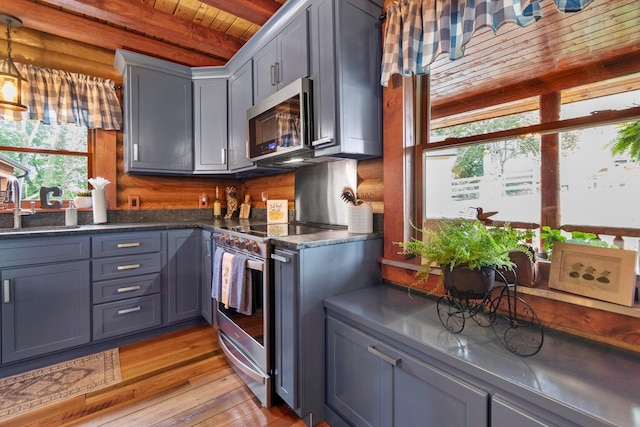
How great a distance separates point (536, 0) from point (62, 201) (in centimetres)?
361

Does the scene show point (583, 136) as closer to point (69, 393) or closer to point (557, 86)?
point (557, 86)

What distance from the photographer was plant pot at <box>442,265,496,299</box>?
3.43ft

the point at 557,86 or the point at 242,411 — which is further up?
the point at 557,86

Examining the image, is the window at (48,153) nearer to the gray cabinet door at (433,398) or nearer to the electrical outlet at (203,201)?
the electrical outlet at (203,201)

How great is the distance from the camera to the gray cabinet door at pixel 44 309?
1939mm

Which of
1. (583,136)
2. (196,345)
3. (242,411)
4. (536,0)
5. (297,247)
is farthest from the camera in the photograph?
(196,345)

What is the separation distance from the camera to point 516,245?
116 centimetres

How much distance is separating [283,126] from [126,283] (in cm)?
181

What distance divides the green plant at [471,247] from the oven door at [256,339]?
0.91 m

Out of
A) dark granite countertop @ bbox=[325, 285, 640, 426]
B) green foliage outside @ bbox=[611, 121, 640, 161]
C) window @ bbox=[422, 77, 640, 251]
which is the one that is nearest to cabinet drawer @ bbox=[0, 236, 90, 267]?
dark granite countertop @ bbox=[325, 285, 640, 426]

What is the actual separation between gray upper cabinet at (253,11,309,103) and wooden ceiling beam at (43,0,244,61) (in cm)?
83

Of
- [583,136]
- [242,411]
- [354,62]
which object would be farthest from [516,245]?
[242,411]

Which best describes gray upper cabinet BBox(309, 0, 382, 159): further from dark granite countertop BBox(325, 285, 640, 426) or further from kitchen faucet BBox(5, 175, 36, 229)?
kitchen faucet BBox(5, 175, 36, 229)

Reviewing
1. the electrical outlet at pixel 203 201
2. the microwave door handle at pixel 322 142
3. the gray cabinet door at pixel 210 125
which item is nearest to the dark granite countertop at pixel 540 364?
the microwave door handle at pixel 322 142
